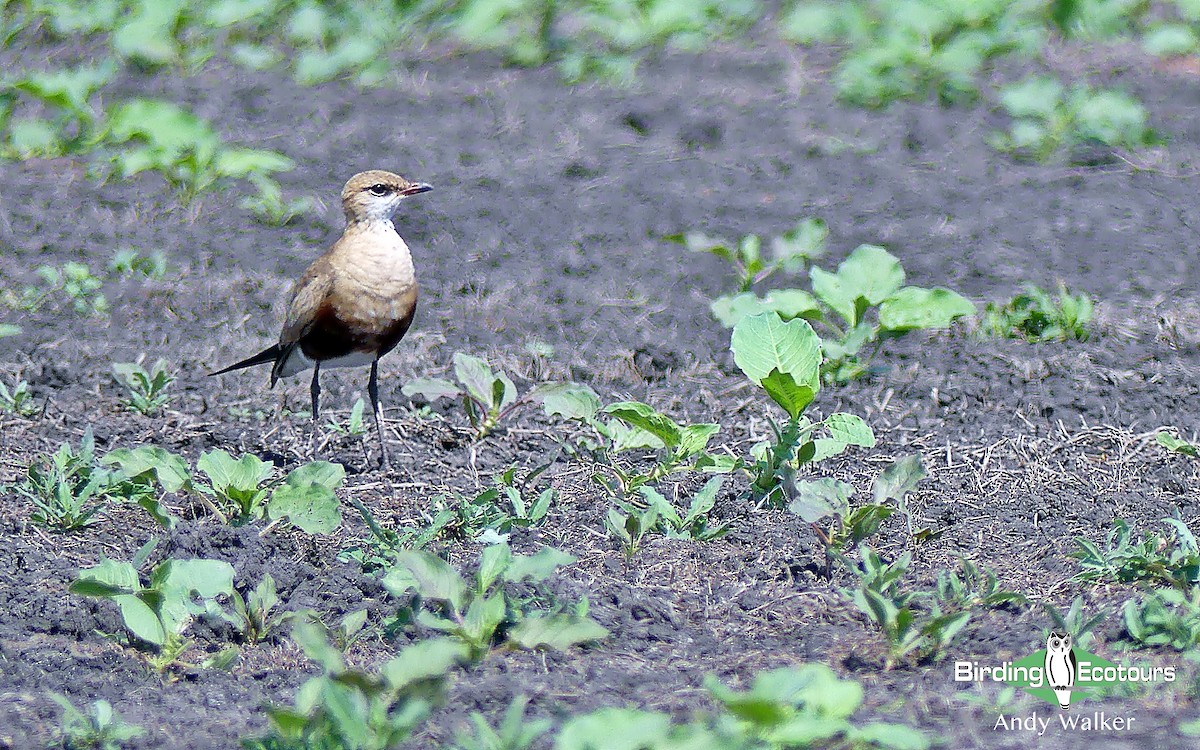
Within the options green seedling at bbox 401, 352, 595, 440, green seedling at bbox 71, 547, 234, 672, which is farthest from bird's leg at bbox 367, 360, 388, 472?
green seedling at bbox 71, 547, 234, 672

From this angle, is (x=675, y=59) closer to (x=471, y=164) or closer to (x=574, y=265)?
(x=471, y=164)

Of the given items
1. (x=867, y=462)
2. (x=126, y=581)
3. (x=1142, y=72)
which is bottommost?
(x=1142, y=72)

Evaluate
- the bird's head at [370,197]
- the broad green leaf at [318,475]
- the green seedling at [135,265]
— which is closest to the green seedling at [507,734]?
the broad green leaf at [318,475]

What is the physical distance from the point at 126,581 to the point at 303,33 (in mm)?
6481

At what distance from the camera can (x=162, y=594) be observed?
3287 mm

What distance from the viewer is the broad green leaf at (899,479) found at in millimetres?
3771

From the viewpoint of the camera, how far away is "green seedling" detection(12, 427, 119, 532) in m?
4.05

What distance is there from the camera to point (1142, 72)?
857 cm

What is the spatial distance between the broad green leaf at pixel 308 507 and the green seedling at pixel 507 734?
118 cm

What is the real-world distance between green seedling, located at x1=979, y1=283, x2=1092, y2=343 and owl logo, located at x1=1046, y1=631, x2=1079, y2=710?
7.86 ft

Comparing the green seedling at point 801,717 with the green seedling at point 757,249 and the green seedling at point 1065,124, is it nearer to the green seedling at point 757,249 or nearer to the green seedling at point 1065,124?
the green seedling at point 757,249

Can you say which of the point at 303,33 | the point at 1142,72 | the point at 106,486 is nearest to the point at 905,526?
the point at 106,486

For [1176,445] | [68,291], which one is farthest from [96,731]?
[68,291]

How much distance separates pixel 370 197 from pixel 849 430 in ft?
6.72
